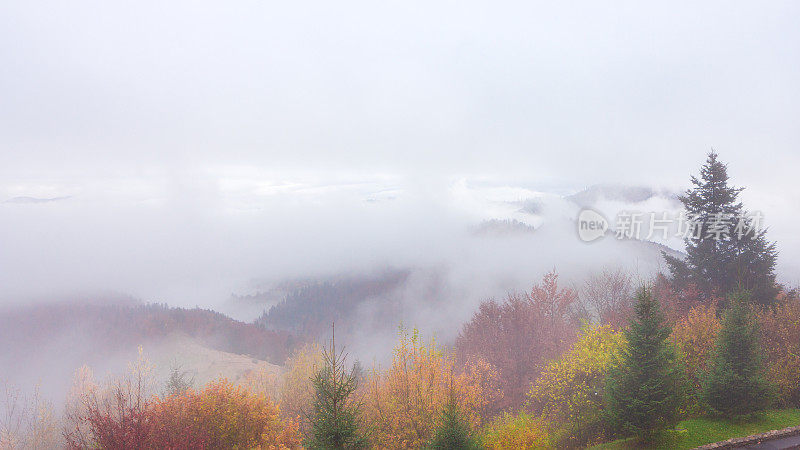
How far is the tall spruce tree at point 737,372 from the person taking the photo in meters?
A: 23.6

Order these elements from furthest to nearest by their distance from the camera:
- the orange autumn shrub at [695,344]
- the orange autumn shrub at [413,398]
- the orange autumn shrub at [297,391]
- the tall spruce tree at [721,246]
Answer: the orange autumn shrub at [297,391] → the tall spruce tree at [721,246] → the orange autumn shrub at [695,344] → the orange autumn shrub at [413,398]

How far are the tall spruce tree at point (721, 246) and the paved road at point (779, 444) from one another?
63.3 ft

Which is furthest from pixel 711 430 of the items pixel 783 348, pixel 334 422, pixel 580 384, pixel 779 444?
pixel 334 422

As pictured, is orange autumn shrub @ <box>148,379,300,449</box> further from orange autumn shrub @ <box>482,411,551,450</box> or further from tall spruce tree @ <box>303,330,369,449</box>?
orange autumn shrub @ <box>482,411,551,450</box>

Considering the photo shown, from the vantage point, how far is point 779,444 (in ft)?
67.0

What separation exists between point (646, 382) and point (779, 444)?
23.9ft

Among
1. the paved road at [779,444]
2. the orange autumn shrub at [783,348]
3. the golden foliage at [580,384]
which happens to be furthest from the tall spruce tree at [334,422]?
the orange autumn shrub at [783,348]

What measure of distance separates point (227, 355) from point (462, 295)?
111m

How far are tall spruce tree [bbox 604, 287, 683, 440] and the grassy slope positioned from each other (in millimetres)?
1361

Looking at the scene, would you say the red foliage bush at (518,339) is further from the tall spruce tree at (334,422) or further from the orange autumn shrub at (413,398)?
the tall spruce tree at (334,422)

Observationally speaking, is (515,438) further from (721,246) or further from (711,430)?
(721,246)

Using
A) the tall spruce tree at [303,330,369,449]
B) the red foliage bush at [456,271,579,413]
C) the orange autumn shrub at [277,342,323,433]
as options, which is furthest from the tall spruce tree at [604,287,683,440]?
the orange autumn shrub at [277,342,323,433]

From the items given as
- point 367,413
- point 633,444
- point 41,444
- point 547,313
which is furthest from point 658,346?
point 41,444

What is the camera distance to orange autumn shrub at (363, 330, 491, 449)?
24.8 m
